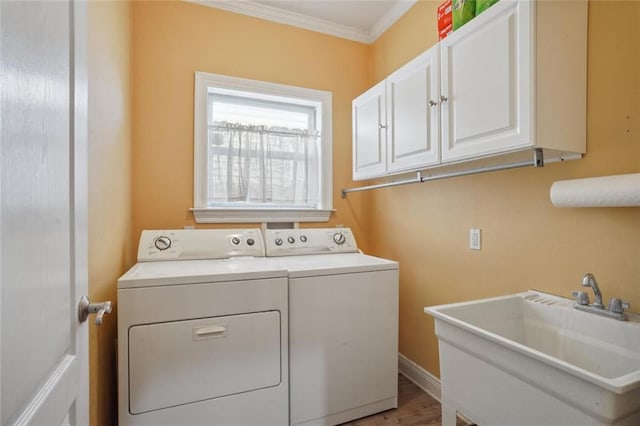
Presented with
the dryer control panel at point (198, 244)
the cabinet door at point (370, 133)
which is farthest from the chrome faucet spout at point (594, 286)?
the dryer control panel at point (198, 244)

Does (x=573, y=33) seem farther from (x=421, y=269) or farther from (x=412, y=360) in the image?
(x=412, y=360)

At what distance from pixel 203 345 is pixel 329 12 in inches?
94.8

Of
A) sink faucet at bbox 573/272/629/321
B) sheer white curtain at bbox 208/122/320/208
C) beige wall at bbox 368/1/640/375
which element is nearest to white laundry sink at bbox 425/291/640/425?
sink faucet at bbox 573/272/629/321

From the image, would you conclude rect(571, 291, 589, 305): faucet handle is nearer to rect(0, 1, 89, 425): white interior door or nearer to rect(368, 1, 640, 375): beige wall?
rect(368, 1, 640, 375): beige wall

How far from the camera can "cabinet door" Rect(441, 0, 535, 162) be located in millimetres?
1180

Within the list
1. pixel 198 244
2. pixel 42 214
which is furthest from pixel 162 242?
pixel 42 214

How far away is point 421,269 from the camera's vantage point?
2.15 m

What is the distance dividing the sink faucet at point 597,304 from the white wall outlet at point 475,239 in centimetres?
52

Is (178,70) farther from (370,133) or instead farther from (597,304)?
(597,304)

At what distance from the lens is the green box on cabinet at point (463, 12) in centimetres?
145

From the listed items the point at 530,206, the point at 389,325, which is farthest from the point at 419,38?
the point at 389,325

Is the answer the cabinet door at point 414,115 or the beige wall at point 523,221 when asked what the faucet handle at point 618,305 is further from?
the cabinet door at point 414,115

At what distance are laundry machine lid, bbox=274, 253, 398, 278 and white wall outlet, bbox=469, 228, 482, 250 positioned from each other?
42 centimetres

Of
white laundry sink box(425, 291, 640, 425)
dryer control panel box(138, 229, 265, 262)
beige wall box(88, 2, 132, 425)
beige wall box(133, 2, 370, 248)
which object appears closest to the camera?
white laundry sink box(425, 291, 640, 425)
